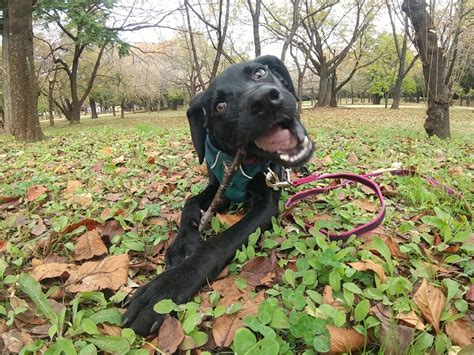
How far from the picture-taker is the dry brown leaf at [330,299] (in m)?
1.52

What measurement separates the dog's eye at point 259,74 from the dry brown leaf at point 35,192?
2.38m

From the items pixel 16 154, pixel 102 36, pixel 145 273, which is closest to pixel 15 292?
pixel 145 273

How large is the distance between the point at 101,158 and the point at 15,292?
3.59 metres

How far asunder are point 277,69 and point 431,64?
6.01 meters

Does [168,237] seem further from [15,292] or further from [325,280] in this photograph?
[325,280]

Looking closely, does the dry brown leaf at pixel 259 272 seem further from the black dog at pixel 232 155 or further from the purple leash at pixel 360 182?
the purple leash at pixel 360 182

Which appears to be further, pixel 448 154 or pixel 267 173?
pixel 448 154

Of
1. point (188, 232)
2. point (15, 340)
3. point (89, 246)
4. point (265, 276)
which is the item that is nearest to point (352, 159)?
point (188, 232)

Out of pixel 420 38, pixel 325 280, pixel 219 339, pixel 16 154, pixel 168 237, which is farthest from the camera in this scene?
pixel 420 38

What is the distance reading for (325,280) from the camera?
1.75m

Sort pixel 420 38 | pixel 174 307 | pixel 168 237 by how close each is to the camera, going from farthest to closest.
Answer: pixel 420 38
pixel 168 237
pixel 174 307

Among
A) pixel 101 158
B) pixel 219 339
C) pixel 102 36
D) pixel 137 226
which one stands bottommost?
pixel 219 339

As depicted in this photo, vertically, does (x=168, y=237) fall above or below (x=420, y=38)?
below

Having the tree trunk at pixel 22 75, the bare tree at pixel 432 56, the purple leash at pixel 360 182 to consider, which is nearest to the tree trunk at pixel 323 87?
the bare tree at pixel 432 56
